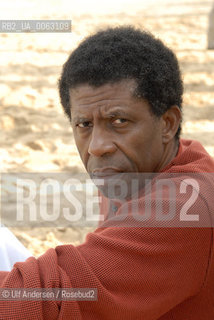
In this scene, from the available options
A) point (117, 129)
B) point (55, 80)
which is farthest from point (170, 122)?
point (55, 80)

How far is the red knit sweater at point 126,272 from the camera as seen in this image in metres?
1.41

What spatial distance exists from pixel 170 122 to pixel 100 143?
31 cm

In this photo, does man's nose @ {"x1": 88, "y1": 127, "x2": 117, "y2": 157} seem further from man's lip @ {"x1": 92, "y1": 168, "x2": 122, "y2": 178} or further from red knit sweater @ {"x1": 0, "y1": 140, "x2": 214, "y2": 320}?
red knit sweater @ {"x1": 0, "y1": 140, "x2": 214, "y2": 320}

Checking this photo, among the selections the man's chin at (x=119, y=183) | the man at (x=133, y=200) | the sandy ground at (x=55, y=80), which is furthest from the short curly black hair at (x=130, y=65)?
the sandy ground at (x=55, y=80)

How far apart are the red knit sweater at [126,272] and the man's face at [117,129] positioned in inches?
8.7

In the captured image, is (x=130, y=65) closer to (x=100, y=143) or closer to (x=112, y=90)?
(x=112, y=90)

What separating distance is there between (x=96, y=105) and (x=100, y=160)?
7.4 inches

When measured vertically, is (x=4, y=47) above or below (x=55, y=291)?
above

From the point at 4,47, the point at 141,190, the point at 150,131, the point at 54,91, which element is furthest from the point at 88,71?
the point at 4,47

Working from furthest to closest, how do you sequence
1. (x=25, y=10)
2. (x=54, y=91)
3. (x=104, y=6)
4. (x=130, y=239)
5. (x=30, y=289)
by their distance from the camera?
(x=104, y=6)
(x=25, y=10)
(x=54, y=91)
(x=130, y=239)
(x=30, y=289)

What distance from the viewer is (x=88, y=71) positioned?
5.78 feet

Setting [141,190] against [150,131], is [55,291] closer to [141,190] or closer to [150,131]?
[141,190]

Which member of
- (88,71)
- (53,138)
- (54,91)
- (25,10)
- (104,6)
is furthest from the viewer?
(104,6)

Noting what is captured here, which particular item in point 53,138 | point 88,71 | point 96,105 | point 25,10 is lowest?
point 53,138
